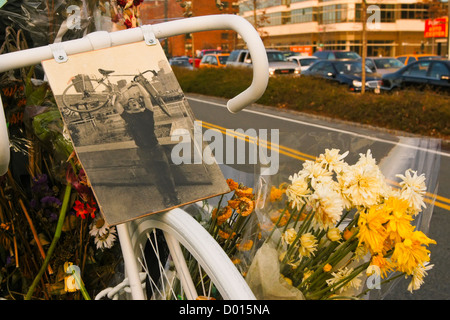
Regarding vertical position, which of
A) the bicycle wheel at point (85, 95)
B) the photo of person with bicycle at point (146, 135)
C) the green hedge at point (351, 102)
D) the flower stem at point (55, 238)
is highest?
the bicycle wheel at point (85, 95)

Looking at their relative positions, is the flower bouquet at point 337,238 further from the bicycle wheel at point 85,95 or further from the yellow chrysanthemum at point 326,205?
the bicycle wheel at point 85,95

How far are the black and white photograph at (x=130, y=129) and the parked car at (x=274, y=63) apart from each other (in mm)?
19673

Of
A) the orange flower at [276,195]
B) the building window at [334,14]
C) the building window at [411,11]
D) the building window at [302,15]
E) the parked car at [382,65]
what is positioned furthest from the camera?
the building window at [302,15]

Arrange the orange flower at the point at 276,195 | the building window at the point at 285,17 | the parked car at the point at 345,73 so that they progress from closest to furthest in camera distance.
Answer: the orange flower at the point at 276,195 < the parked car at the point at 345,73 < the building window at the point at 285,17

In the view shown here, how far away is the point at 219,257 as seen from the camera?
1.02 m

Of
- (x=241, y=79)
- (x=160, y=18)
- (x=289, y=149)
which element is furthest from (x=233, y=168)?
(x=241, y=79)

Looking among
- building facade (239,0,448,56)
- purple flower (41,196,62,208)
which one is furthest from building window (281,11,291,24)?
purple flower (41,196,62,208)

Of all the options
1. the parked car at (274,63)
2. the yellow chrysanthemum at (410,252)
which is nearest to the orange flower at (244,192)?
the yellow chrysanthemum at (410,252)

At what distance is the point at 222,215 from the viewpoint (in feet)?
4.74

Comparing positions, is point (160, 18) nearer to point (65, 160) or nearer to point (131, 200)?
point (65, 160)

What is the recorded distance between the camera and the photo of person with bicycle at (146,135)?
1.18 metres

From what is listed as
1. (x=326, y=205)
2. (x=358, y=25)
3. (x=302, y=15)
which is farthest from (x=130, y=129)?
(x=302, y=15)

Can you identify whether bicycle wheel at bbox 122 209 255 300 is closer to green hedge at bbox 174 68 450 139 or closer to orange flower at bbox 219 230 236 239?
orange flower at bbox 219 230 236 239

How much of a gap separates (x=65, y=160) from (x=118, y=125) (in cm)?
41
